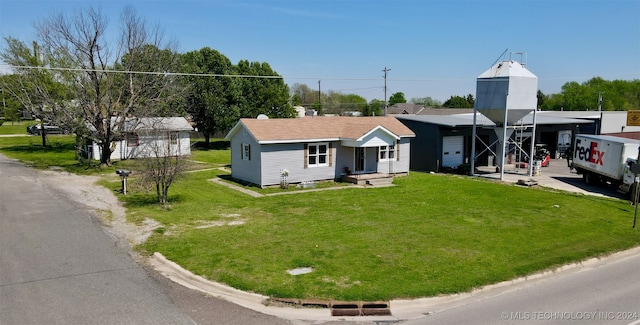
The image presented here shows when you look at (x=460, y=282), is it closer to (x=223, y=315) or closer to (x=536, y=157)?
(x=223, y=315)

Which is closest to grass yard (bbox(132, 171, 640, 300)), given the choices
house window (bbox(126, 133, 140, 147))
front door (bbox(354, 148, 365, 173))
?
front door (bbox(354, 148, 365, 173))

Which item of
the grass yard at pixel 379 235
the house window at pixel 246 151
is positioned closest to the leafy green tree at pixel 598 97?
the grass yard at pixel 379 235

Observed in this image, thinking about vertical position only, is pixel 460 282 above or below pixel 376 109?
below

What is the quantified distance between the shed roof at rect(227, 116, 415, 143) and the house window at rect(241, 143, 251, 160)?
3.81 ft

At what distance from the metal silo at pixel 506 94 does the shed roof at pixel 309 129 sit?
18.3 ft

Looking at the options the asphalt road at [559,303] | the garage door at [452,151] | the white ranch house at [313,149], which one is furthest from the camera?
the garage door at [452,151]

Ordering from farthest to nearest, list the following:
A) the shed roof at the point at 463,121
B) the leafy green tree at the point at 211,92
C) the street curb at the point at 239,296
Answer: the leafy green tree at the point at 211,92 < the shed roof at the point at 463,121 < the street curb at the point at 239,296

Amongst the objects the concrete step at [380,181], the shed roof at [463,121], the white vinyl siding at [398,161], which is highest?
the shed roof at [463,121]

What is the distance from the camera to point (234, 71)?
156 feet

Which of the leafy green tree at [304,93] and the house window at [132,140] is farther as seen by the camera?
the leafy green tree at [304,93]

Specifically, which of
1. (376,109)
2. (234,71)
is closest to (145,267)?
(234,71)

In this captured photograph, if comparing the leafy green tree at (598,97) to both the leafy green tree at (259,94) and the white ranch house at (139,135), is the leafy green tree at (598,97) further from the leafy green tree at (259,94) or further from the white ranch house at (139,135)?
the white ranch house at (139,135)

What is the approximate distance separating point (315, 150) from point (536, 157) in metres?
17.8

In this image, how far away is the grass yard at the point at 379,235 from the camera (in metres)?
11.3
